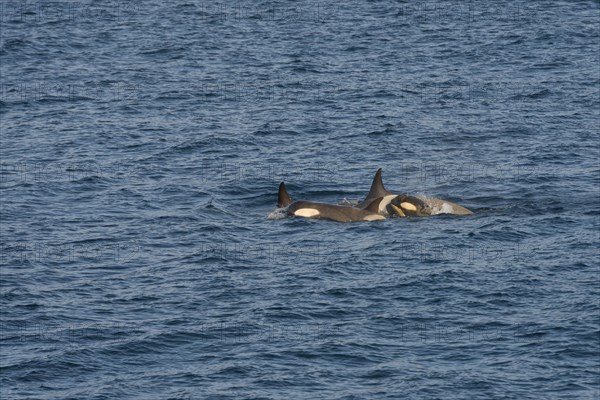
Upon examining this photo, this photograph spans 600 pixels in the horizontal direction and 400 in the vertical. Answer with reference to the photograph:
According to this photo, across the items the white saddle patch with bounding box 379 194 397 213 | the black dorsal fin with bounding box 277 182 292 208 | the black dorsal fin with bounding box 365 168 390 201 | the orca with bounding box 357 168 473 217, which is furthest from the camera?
the black dorsal fin with bounding box 277 182 292 208

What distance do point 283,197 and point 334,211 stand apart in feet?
6.70

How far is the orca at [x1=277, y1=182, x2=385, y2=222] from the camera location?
44.0 m

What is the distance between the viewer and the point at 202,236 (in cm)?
4238

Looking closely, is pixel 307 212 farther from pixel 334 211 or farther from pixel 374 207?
pixel 374 207

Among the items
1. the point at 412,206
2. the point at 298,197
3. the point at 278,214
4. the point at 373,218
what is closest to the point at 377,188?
the point at 373,218

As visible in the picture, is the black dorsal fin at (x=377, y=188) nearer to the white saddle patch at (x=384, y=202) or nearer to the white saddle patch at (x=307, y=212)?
the white saddle patch at (x=384, y=202)

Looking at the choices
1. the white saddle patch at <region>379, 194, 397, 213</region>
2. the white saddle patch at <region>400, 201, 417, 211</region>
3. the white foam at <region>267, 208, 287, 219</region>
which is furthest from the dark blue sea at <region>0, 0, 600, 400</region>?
the white saddle patch at <region>379, 194, 397, 213</region>

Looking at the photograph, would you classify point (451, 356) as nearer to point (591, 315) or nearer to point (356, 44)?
point (591, 315)

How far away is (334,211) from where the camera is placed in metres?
44.1

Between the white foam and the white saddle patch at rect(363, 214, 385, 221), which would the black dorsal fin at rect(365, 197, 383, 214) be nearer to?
the white saddle patch at rect(363, 214, 385, 221)

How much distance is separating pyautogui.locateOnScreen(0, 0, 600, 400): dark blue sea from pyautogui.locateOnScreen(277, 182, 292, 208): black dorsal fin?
935 mm

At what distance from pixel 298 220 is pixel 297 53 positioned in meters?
28.1

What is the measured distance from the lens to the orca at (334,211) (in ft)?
144

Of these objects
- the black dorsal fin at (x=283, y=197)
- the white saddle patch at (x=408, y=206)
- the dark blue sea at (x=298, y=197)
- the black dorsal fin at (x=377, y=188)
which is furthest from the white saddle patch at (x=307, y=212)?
the white saddle patch at (x=408, y=206)
